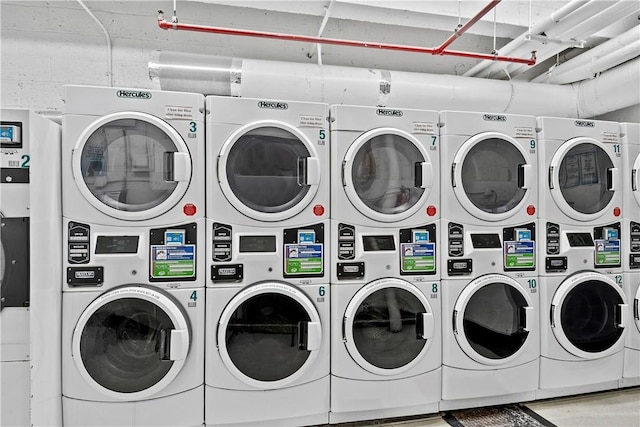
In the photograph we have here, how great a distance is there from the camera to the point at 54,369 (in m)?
1.99

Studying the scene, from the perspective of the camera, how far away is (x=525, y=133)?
2564 mm

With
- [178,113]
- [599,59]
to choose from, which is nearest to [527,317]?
[599,59]

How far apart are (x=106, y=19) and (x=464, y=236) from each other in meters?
3.09

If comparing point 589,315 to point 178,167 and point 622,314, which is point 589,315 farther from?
point 178,167

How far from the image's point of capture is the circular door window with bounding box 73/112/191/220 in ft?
6.67

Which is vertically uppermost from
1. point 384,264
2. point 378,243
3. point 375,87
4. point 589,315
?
point 375,87

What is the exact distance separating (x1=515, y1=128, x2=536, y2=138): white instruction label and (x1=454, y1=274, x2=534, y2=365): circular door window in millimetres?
935

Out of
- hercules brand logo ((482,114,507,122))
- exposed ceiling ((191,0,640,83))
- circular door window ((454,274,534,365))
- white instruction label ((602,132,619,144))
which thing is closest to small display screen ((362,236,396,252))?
circular door window ((454,274,534,365))

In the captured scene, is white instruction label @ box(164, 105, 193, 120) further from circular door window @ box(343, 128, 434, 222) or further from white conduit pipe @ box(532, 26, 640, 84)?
white conduit pipe @ box(532, 26, 640, 84)

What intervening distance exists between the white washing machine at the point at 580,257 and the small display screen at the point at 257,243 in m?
1.77

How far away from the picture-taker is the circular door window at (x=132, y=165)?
6.67ft

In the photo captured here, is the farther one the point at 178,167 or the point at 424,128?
the point at 424,128

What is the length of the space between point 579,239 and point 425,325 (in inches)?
49.1

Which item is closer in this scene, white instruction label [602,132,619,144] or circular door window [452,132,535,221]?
circular door window [452,132,535,221]
